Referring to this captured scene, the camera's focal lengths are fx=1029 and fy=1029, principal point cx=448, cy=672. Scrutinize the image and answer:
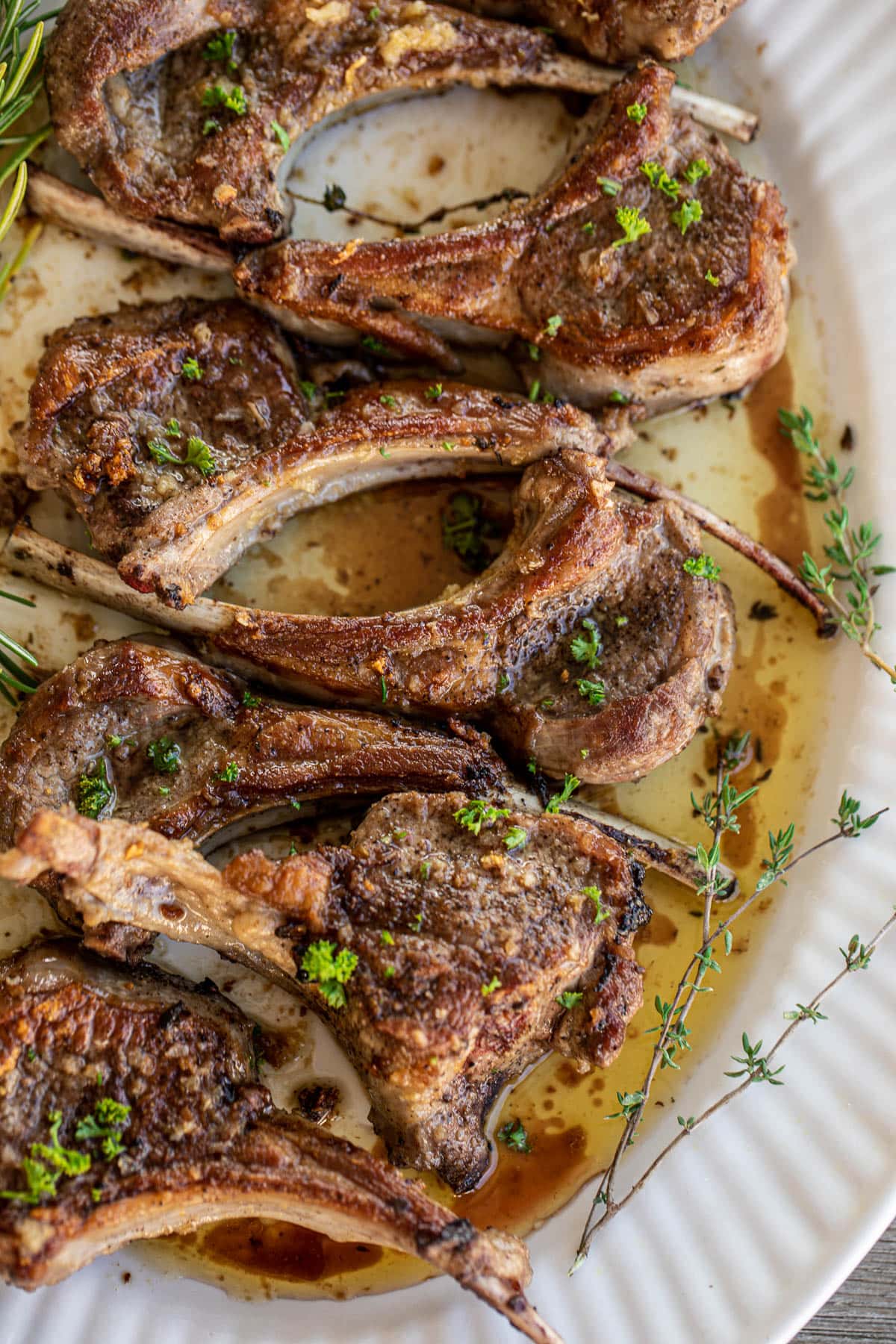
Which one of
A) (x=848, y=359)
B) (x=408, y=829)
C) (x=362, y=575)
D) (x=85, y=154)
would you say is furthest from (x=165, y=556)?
(x=848, y=359)

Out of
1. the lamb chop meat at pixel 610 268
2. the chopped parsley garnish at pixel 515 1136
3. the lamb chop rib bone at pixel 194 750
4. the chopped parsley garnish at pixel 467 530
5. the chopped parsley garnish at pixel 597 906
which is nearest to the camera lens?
the chopped parsley garnish at pixel 597 906

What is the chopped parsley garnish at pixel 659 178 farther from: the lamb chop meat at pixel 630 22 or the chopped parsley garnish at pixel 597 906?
the chopped parsley garnish at pixel 597 906

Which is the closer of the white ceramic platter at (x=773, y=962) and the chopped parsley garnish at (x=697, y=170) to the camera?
the white ceramic platter at (x=773, y=962)

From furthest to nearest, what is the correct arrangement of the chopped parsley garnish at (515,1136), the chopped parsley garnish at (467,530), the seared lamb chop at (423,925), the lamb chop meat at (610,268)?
1. the chopped parsley garnish at (467,530)
2. the chopped parsley garnish at (515,1136)
3. the lamb chop meat at (610,268)
4. the seared lamb chop at (423,925)

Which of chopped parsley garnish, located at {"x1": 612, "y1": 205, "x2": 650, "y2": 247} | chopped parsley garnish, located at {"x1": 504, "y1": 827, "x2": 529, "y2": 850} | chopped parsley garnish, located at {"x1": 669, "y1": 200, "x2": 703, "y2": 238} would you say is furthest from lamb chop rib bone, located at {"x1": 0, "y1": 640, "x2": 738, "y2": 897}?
chopped parsley garnish, located at {"x1": 669, "y1": 200, "x2": 703, "y2": 238}

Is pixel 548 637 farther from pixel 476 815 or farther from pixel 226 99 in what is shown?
pixel 226 99

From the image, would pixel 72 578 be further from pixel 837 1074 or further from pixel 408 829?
pixel 837 1074

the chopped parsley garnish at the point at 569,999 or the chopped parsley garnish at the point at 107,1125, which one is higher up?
the chopped parsley garnish at the point at 107,1125

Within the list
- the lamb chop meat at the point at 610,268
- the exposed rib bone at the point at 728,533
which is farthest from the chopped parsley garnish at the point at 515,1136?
the lamb chop meat at the point at 610,268
